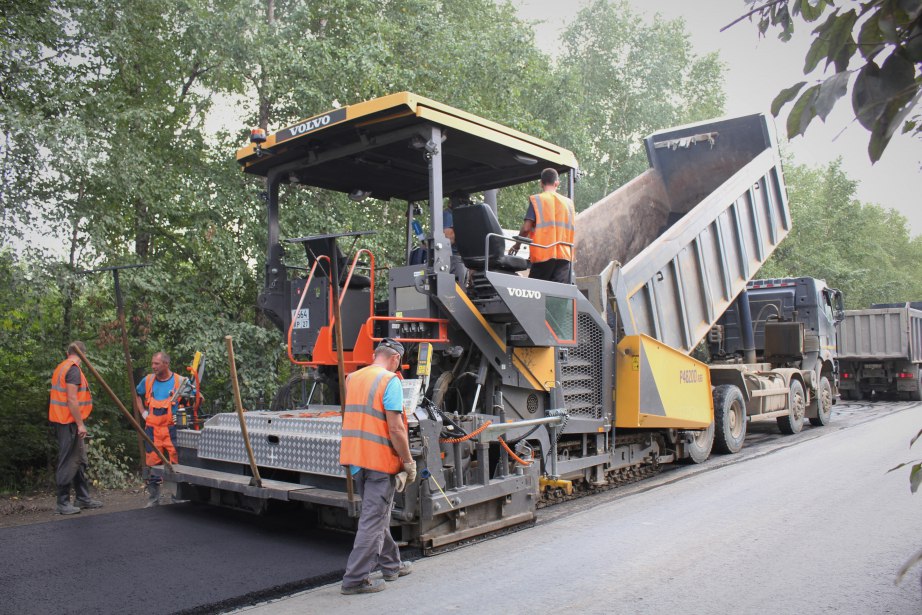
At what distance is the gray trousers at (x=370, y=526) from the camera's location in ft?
12.6

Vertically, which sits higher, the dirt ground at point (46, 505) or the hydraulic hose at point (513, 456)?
the hydraulic hose at point (513, 456)

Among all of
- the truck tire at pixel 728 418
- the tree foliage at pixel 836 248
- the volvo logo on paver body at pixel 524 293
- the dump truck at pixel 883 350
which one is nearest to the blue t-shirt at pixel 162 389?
the volvo logo on paver body at pixel 524 293

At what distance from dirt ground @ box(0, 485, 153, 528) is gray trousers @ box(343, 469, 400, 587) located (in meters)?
3.24

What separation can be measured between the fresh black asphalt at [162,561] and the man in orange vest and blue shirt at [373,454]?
0.41m

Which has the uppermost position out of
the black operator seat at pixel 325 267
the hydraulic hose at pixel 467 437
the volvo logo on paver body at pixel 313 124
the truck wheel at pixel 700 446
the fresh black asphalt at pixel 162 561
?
the volvo logo on paver body at pixel 313 124

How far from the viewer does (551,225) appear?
5.62 metres

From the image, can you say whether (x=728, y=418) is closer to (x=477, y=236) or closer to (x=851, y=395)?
(x=477, y=236)

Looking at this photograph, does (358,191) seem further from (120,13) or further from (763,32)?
(763,32)

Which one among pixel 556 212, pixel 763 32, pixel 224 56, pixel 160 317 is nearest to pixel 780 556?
pixel 556 212

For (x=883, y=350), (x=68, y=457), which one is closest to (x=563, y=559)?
(x=68, y=457)

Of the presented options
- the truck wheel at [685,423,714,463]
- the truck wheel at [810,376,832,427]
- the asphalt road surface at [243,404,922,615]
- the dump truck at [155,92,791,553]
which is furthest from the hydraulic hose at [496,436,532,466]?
the truck wheel at [810,376,832,427]

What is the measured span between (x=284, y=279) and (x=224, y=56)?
4203mm

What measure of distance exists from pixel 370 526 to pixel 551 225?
2792 mm

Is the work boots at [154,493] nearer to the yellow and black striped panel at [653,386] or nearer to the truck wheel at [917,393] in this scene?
the yellow and black striped panel at [653,386]
